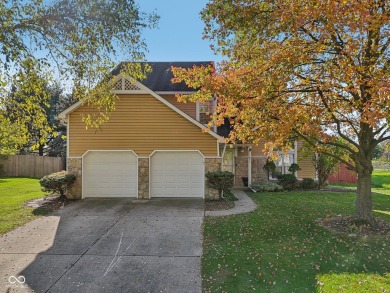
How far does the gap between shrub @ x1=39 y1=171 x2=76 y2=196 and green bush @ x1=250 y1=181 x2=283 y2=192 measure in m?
9.58

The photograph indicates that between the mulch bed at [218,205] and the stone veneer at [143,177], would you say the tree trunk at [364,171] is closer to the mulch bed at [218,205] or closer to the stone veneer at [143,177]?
the mulch bed at [218,205]

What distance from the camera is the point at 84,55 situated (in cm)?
668

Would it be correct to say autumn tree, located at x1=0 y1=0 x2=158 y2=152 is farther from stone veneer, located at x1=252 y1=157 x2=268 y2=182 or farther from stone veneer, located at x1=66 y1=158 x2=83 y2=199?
stone veneer, located at x1=252 y1=157 x2=268 y2=182

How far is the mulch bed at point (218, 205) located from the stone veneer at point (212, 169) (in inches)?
17.7

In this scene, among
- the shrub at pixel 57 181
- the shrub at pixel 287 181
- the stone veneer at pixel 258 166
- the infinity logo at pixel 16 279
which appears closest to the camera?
the infinity logo at pixel 16 279

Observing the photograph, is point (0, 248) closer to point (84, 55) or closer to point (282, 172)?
point (84, 55)

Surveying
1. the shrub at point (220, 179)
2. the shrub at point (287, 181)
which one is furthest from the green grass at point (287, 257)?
the shrub at point (287, 181)

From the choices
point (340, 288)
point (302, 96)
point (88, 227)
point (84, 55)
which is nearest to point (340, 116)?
point (302, 96)

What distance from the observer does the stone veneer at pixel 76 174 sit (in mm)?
13500

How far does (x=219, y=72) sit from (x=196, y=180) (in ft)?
18.8

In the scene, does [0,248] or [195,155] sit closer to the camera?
[0,248]

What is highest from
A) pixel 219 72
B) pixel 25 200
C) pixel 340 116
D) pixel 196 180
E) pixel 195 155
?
pixel 219 72

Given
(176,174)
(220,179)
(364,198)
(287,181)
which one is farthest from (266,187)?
(364,198)

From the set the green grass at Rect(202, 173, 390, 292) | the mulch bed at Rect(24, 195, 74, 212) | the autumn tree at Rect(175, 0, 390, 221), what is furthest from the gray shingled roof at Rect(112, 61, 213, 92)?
the green grass at Rect(202, 173, 390, 292)
